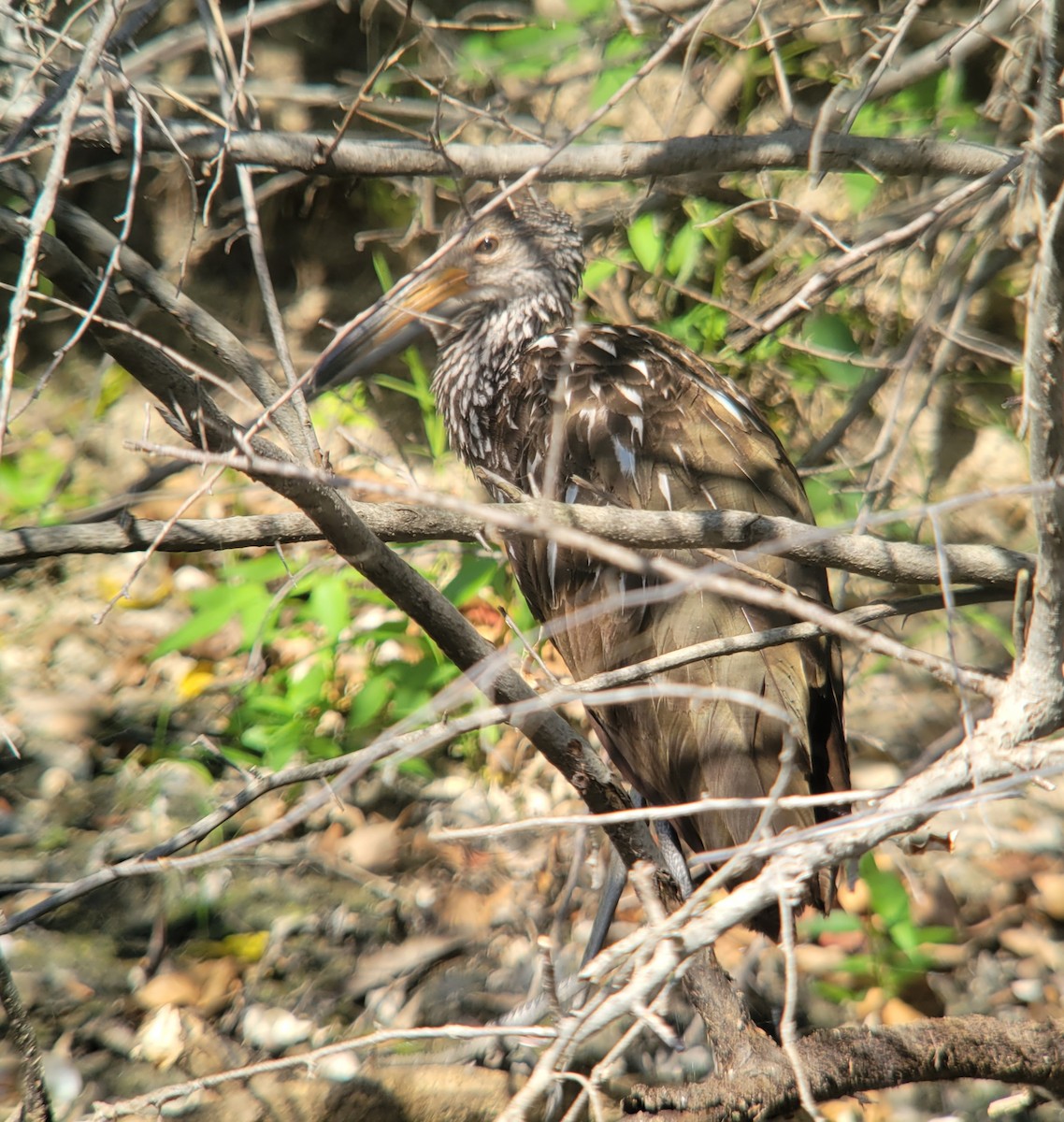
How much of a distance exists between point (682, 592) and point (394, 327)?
138 centimetres

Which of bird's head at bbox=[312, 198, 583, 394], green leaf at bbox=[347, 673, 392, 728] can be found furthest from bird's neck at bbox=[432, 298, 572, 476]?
green leaf at bbox=[347, 673, 392, 728]

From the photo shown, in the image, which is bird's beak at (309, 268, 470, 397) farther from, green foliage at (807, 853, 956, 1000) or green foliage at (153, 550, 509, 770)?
green foliage at (807, 853, 956, 1000)

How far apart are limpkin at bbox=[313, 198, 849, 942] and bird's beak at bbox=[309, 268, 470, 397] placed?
0.11 ft

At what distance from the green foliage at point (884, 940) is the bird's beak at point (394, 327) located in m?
1.85

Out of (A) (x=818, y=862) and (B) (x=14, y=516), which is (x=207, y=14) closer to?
(A) (x=818, y=862)

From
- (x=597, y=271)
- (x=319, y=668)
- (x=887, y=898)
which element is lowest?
(x=887, y=898)

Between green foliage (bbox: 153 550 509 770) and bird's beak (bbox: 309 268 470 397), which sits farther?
bird's beak (bbox: 309 268 470 397)

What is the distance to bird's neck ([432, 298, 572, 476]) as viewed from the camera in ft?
10.5

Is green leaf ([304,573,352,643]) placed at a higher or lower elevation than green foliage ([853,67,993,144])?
lower

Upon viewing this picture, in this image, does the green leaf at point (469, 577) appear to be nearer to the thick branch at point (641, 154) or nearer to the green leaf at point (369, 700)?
the green leaf at point (369, 700)

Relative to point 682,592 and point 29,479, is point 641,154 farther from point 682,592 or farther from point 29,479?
point 29,479

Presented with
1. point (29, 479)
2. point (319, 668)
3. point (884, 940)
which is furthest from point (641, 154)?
point (29, 479)

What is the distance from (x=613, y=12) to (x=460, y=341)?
4.16 feet

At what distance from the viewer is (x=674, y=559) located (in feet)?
8.04
